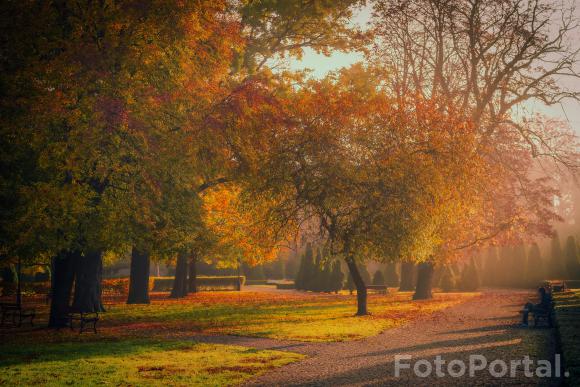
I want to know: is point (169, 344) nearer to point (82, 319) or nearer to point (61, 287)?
point (82, 319)

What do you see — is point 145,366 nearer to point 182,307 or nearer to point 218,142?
point 218,142

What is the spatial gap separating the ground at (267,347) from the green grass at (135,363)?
2 centimetres

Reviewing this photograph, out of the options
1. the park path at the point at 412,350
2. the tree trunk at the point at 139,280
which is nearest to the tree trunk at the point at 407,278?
the tree trunk at the point at 139,280

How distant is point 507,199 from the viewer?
3784 cm

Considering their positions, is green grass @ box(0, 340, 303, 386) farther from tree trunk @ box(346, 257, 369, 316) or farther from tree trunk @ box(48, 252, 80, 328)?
tree trunk @ box(346, 257, 369, 316)

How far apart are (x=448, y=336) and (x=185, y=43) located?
13.2 metres

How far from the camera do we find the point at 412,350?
14.3m

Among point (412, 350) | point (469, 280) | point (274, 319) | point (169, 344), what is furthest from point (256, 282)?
point (412, 350)

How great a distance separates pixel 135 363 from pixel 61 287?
9.86m

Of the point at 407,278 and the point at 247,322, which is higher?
the point at 407,278

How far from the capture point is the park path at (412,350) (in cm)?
1045

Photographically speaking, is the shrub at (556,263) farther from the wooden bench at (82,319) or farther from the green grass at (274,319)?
the wooden bench at (82,319)

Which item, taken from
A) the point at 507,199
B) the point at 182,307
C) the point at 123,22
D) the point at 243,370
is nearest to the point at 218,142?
the point at 123,22

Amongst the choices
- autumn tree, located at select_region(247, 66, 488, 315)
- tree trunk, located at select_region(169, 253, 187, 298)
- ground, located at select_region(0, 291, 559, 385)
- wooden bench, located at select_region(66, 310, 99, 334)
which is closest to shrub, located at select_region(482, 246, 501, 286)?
ground, located at select_region(0, 291, 559, 385)
